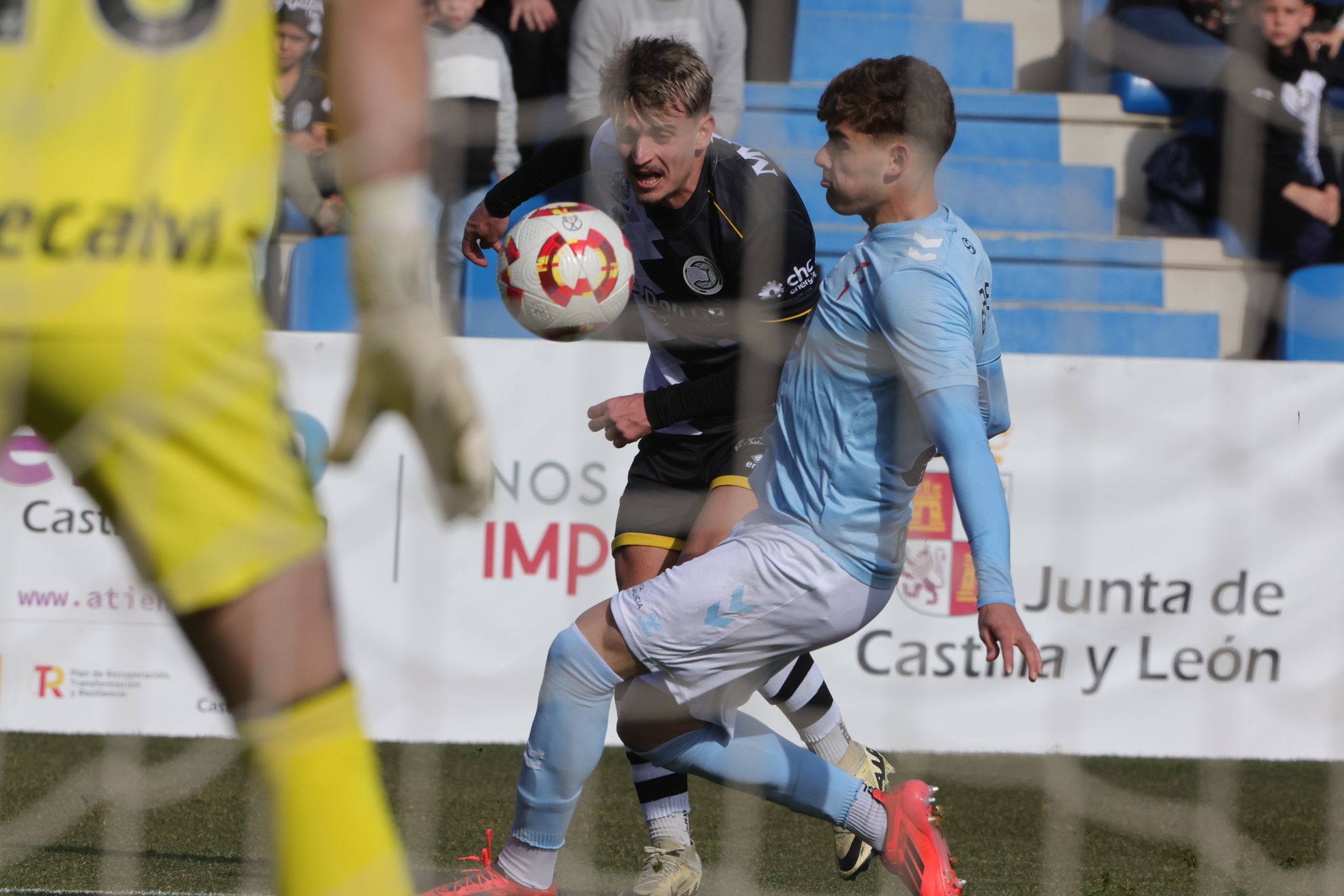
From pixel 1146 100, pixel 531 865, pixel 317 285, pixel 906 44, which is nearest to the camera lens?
pixel 531 865

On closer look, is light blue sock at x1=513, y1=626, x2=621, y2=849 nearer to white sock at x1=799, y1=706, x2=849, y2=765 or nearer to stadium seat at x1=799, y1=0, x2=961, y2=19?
white sock at x1=799, y1=706, x2=849, y2=765

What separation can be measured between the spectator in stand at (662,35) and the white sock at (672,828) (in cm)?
285

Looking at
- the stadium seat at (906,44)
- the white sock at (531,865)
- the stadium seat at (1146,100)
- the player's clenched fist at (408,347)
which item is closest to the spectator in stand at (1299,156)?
the stadium seat at (1146,100)

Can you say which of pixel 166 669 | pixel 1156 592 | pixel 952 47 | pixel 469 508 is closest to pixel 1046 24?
pixel 952 47

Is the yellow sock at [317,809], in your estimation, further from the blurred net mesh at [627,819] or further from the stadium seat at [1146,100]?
the stadium seat at [1146,100]

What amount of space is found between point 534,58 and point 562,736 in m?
3.60

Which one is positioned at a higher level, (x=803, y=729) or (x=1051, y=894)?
(x=803, y=729)

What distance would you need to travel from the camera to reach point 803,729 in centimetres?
355

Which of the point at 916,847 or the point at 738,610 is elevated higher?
the point at 738,610

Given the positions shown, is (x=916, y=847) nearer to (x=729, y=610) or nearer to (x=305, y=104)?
(x=729, y=610)

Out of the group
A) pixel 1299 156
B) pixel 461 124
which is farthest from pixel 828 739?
pixel 1299 156

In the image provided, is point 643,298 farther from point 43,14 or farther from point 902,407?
point 43,14

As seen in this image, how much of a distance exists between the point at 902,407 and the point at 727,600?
484mm

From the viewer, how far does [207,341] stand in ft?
4.12
